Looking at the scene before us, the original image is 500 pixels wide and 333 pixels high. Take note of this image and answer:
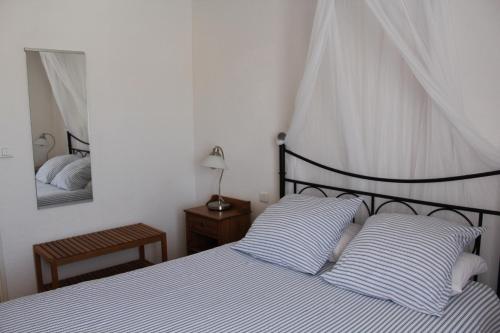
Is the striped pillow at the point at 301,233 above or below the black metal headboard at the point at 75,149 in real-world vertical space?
below

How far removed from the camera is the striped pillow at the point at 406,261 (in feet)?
6.25

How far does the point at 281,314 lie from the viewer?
6.18ft

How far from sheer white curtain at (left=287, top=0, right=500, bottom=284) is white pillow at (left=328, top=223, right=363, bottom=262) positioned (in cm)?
31

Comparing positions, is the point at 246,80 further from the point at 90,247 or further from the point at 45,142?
the point at 90,247

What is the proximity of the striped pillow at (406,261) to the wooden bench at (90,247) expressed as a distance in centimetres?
166

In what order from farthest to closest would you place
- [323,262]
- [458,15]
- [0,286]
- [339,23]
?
[0,286] < [339,23] < [323,262] < [458,15]

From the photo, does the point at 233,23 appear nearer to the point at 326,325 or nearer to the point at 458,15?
the point at 458,15

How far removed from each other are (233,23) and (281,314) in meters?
2.49

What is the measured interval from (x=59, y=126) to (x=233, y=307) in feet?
6.82

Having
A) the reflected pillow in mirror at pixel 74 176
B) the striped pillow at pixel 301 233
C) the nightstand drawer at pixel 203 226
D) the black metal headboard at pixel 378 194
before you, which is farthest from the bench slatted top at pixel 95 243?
the black metal headboard at pixel 378 194

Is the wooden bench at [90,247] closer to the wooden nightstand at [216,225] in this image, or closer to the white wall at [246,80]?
the wooden nightstand at [216,225]

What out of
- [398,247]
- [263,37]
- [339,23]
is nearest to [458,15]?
[339,23]

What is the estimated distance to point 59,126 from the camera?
319 centimetres

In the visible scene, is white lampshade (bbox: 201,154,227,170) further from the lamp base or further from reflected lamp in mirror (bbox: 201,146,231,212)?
the lamp base
